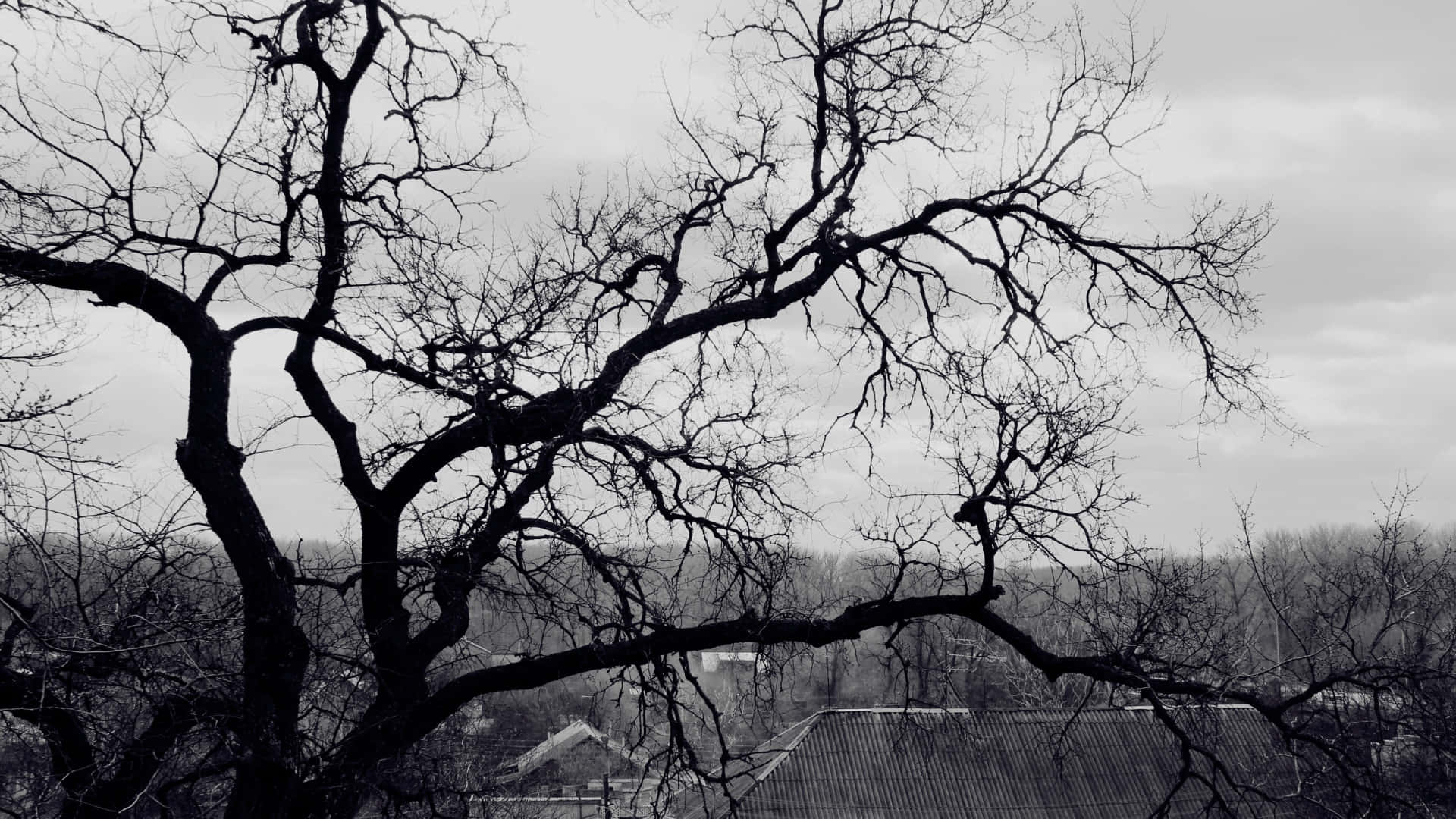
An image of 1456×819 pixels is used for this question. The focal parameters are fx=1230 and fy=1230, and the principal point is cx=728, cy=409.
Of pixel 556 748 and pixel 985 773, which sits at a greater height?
pixel 556 748

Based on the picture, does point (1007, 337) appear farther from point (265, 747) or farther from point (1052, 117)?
point (265, 747)

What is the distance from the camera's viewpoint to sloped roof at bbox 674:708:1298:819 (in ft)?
82.4

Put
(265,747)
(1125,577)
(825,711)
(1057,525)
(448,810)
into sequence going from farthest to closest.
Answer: (825,711)
(448,810)
(1125,577)
(1057,525)
(265,747)

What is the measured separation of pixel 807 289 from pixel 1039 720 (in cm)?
2259

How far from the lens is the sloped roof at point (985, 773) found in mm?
25125

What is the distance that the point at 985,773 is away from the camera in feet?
86.6

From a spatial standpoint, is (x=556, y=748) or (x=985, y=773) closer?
(x=985, y=773)

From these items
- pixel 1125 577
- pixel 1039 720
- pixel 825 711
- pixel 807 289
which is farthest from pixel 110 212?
pixel 1039 720

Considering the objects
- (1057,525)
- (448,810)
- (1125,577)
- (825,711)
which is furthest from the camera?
(825,711)

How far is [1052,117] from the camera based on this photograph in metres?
7.95

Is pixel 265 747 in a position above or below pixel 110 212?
below

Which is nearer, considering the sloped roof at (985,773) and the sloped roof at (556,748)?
the sloped roof at (985,773)

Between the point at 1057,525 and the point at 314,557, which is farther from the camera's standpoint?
the point at 314,557

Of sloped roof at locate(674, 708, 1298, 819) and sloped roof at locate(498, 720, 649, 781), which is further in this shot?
sloped roof at locate(498, 720, 649, 781)
